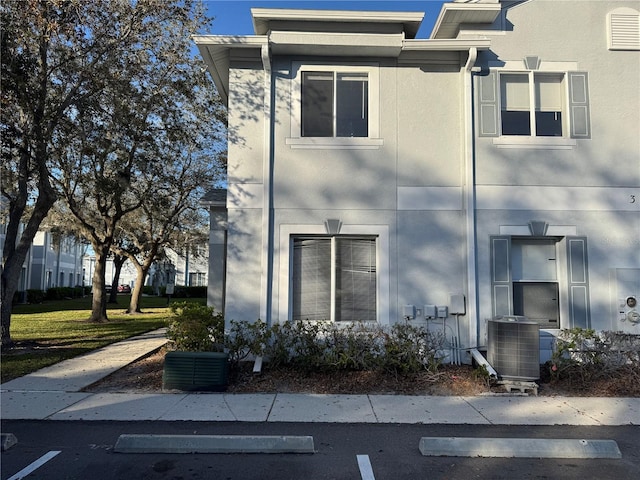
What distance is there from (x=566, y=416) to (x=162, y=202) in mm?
15737

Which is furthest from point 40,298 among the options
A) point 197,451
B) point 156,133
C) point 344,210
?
point 197,451

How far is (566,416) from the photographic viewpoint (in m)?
6.39

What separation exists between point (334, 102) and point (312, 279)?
3.41m

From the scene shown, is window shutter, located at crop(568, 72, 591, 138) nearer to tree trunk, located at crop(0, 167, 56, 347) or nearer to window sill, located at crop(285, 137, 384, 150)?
window sill, located at crop(285, 137, 384, 150)

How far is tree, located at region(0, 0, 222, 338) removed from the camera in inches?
393

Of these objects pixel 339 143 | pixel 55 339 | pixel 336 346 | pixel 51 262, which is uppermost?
pixel 339 143

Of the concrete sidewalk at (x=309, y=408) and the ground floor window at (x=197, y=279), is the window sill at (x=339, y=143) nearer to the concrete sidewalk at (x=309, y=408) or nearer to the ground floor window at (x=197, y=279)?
the concrete sidewalk at (x=309, y=408)

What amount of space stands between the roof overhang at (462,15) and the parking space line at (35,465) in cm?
926

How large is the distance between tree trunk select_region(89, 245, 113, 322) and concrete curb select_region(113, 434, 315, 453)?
15.2 metres

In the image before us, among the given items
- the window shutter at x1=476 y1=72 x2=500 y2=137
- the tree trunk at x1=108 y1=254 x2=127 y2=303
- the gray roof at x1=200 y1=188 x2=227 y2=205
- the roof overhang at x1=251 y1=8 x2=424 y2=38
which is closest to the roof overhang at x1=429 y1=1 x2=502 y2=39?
the roof overhang at x1=251 y1=8 x2=424 y2=38

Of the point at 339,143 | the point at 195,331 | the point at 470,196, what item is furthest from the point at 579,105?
the point at 195,331

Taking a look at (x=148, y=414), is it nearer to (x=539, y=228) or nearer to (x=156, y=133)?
(x=539, y=228)

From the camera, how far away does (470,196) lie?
9.03 meters

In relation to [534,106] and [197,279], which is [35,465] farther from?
[197,279]
